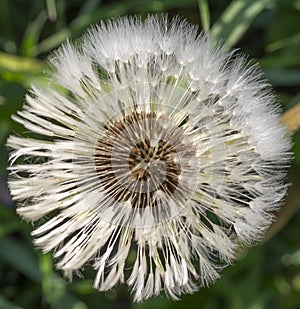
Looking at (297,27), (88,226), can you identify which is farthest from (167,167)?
(297,27)

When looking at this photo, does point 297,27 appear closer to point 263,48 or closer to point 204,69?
point 263,48

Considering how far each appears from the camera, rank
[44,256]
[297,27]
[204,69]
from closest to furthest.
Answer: [204,69] < [44,256] < [297,27]

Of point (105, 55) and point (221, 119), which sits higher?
point (105, 55)

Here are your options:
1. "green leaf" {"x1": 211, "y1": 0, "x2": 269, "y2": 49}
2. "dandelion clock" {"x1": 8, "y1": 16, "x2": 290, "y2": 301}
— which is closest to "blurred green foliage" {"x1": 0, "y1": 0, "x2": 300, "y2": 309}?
"green leaf" {"x1": 211, "y1": 0, "x2": 269, "y2": 49}

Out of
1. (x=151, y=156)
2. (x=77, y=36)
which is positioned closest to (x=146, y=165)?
(x=151, y=156)

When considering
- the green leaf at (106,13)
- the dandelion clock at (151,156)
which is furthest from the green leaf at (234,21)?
the dandelion clock at (151,156)

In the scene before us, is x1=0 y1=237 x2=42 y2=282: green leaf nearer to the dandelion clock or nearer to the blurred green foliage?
the blurred green foliage
